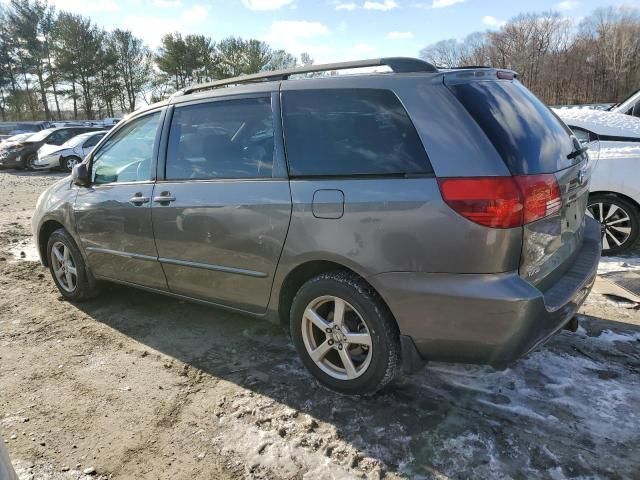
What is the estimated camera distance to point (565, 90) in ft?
226

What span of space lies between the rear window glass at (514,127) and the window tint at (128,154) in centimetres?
241

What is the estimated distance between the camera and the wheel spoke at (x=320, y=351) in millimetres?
2930

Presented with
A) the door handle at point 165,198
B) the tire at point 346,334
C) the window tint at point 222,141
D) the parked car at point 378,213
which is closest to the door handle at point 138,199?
the parked car at point 378,213

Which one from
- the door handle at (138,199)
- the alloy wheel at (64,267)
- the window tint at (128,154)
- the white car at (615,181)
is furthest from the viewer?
the white car at (615,181)

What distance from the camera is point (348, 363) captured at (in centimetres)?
285

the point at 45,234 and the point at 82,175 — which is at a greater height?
the point at 82,175

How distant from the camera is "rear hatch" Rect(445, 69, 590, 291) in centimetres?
237

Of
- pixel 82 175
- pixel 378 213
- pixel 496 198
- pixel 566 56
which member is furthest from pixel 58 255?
pixel 566 56

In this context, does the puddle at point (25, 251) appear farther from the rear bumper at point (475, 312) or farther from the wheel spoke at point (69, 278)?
the rear bumper at point (475, 312)

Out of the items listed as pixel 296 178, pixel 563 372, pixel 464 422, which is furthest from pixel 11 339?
pixel 563 372

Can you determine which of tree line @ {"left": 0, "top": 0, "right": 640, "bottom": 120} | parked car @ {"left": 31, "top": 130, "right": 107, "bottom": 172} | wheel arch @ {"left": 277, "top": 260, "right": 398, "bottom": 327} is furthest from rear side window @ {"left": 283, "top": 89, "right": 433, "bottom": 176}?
tree line @ {"left": 0, "top": 0, "right": 640, "bottom": 120}

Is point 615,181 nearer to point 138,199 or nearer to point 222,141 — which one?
point 222,141

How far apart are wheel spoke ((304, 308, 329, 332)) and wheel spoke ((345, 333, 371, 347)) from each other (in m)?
0.16

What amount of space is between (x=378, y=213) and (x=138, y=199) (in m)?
2.09
